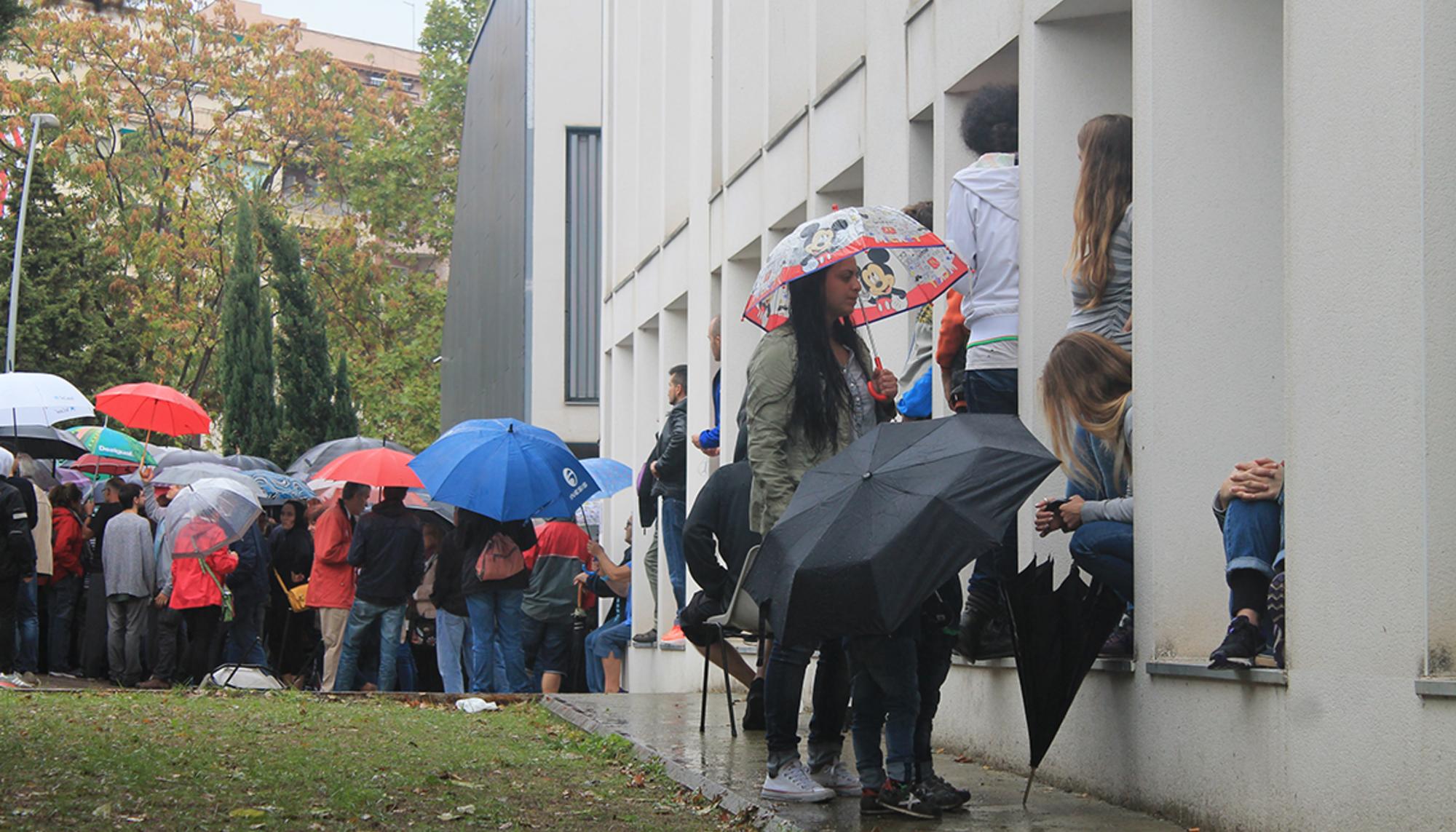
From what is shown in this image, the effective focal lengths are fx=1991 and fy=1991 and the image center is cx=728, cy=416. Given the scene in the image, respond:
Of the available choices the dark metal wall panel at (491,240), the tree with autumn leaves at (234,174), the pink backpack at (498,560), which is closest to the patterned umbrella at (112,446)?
the pink backpack at (498,560)

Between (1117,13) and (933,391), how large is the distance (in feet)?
7.61

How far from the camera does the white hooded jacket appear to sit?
964cm

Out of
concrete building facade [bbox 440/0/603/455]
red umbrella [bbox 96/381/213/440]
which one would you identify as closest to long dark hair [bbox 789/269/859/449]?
red umbrella [bbox 96/381/213/440]

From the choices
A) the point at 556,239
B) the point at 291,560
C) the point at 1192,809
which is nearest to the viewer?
the point at 1192,809

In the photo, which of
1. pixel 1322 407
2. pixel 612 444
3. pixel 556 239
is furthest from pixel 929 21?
pixel 556 239

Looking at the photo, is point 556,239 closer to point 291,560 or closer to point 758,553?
point 291,560

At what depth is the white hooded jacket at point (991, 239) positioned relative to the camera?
9641 millimetres

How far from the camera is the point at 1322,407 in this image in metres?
6.45

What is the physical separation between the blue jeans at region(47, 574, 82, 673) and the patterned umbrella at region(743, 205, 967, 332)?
13186mm

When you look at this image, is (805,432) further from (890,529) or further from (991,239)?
(991,239)

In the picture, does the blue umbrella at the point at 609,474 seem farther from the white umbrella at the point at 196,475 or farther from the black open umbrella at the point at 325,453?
the black open umbrella at the point at 325,453

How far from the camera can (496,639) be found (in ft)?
54.2

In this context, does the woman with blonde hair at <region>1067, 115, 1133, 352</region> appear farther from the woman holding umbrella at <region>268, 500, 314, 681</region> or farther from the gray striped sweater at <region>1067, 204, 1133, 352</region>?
the woman holding umbrella at <region>268, 500, 314, 681</region>

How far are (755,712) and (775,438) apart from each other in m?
3.80
